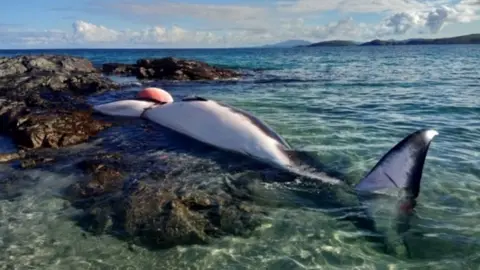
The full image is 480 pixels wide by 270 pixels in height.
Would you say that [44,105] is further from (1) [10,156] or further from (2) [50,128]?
(1) [10,156]

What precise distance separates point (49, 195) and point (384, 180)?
20.2 ft

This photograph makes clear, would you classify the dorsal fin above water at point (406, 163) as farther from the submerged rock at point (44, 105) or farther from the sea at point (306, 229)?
the submerged rock at point (44, 105)

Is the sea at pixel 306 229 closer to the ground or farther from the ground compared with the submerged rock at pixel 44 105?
closer to the ground

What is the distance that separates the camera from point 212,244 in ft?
23.0

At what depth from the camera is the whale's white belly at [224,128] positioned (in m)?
10.6

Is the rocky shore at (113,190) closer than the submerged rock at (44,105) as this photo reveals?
Yes

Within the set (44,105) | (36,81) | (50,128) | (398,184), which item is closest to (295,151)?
(398,184)

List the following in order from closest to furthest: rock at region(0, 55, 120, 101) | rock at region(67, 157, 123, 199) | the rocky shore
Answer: the rocky shore → rock at region(67, 157, 123, 199) → rock at region(0, 55, 120, 101)

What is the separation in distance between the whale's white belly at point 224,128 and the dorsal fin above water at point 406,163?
2474 mm

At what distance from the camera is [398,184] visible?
8.07 metres

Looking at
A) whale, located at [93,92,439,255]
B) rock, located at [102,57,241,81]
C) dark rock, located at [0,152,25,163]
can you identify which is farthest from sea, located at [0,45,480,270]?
rock, located at [102,57,241,81]

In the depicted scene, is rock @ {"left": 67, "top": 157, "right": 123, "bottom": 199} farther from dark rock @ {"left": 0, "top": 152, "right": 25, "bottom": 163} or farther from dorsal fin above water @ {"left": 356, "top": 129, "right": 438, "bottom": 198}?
dorsal fin above water @ {"left": 356, "top": 129, "right": 438, "bottom": 198}

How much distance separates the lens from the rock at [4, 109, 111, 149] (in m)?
12.0

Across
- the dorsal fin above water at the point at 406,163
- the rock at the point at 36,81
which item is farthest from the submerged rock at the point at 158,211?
the rock at the point at 36,81
